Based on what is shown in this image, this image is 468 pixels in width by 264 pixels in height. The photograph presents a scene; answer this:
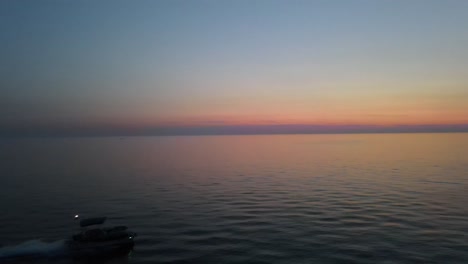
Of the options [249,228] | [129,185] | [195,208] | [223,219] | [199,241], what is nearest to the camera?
[199,241]

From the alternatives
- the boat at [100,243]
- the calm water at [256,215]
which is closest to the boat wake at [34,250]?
the calm water at [256,215]

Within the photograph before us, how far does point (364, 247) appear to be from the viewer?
3944 centimetres

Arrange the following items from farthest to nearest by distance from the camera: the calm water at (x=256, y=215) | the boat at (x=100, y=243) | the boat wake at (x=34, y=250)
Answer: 1. the boat at (x=100, y=243)
2. the calm water at (x=256, y=215)
3. the boat wake at (x=34, y=250)

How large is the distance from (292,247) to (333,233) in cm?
802

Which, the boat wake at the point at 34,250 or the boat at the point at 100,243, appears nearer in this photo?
the boat wake at the point at 34,250

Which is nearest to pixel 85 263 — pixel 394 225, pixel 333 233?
pixel 333 233

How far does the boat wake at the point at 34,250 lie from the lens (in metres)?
38.2

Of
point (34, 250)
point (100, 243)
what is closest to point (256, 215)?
point (100, 243)

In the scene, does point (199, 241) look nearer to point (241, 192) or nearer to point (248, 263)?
point (248, 263)

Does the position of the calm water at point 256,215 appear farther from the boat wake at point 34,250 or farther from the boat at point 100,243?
the boat at point 100,243

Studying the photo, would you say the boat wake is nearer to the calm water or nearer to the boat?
the calm water

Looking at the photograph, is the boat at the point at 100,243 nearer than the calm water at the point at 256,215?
No

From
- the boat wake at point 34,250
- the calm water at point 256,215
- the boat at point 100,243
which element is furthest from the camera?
the boat at point 100,243

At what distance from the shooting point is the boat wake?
38156 mm
